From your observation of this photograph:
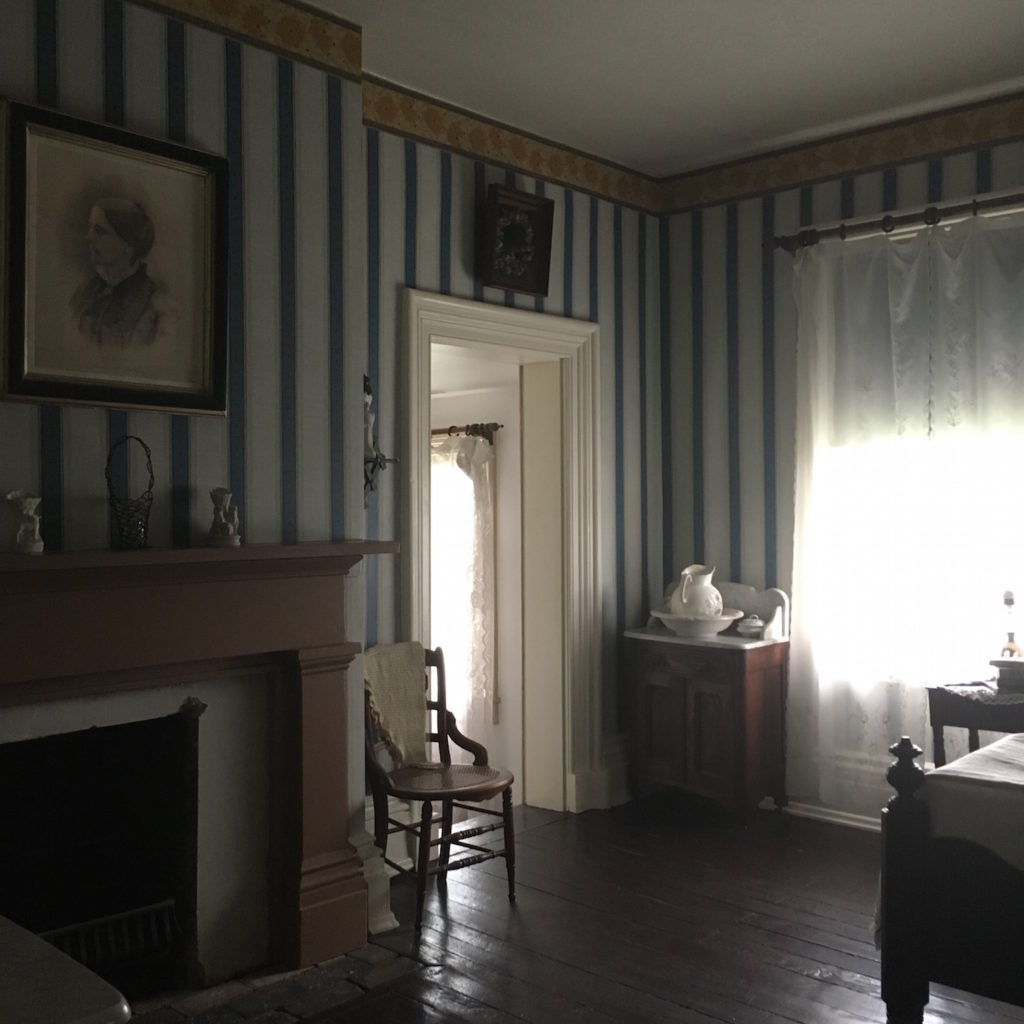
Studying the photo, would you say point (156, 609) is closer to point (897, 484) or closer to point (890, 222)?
point (897, 484)

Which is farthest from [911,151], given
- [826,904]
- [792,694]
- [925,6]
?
[826,904]

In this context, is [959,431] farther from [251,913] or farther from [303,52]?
[251,913]

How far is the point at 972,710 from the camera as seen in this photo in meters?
3.91

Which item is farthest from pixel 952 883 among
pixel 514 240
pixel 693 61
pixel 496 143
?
pixel 496 143

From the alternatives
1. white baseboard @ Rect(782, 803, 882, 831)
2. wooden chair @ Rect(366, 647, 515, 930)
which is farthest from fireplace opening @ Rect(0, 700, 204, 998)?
white baseboard @ Rect(782, 803, 882, 831)

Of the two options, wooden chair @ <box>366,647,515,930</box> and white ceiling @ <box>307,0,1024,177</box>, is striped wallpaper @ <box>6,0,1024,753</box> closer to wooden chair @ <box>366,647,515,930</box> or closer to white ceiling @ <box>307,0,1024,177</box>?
white ceiling @ <box>307,0,1024,177</box>

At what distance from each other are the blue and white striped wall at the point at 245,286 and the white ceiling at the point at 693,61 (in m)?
0.44

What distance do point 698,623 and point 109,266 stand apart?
2.77 metres

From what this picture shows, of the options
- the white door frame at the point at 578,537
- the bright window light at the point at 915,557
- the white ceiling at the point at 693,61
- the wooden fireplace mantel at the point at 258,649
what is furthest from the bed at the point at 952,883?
the white ceiling at the point at 693,61

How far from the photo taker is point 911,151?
14.6ft

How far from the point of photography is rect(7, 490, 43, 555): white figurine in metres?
2.72

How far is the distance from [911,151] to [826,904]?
2918 millimetres

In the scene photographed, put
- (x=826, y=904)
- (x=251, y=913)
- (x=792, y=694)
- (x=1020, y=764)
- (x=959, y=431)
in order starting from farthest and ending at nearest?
(x=792, y=694), (x=959, y=431), (x=826, y=904), (x=251, y=913), (x=1020, y=764)

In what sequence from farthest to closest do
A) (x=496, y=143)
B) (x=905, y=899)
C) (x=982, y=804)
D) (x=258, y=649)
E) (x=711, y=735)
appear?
(x=711, y=735) → (x=496, y=143) → (x=258, y=649) → (x=905, y=899) → (x=982, y=804)
